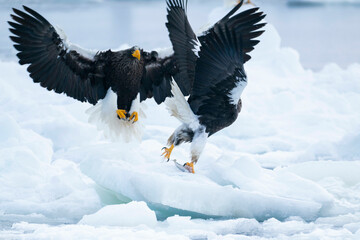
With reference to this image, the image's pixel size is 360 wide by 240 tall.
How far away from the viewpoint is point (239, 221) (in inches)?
141

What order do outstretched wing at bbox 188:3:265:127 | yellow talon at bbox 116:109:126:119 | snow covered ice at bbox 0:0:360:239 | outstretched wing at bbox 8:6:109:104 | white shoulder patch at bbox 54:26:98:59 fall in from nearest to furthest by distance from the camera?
1. snow covered ice at bbox 0:0:360:239
2. outstretched wing at bbox 188:3:265:127
3. outstretched wing at bbox 8:6:109:104
4. white shoulder patch at bbox 54:26:98:59
5. yellow talon at bbox 116:109:126:119

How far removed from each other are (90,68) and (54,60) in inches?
11.3

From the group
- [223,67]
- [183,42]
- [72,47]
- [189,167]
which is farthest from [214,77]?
[72,47]

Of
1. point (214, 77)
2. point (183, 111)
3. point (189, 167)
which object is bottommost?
point (189, 167)

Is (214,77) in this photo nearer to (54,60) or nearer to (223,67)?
(223,67)

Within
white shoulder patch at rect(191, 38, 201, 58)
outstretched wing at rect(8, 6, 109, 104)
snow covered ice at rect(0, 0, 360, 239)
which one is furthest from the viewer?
outstretched wing at rect(8, 6, 109, 104)

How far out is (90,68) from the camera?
4.52 meters

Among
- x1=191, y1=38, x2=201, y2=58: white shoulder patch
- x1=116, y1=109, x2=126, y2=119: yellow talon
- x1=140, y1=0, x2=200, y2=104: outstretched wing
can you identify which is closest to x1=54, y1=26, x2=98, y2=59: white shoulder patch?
x1=116, y1=109, x2=126, y2=119: yellow talon

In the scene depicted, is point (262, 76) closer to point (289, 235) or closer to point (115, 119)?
point (115, 119)

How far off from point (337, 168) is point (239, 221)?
1.22 meters

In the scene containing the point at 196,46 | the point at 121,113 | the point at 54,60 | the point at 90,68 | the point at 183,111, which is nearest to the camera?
the point at 196,46

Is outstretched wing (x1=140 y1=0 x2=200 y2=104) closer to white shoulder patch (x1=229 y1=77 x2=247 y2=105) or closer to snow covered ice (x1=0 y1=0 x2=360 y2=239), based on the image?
white shoulder patch (x1=229 y1=77 x2=247 y2=105)

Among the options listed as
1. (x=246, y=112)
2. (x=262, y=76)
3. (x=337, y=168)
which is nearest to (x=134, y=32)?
(x=262, y=76)

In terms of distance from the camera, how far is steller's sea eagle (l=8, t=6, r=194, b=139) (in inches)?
167
